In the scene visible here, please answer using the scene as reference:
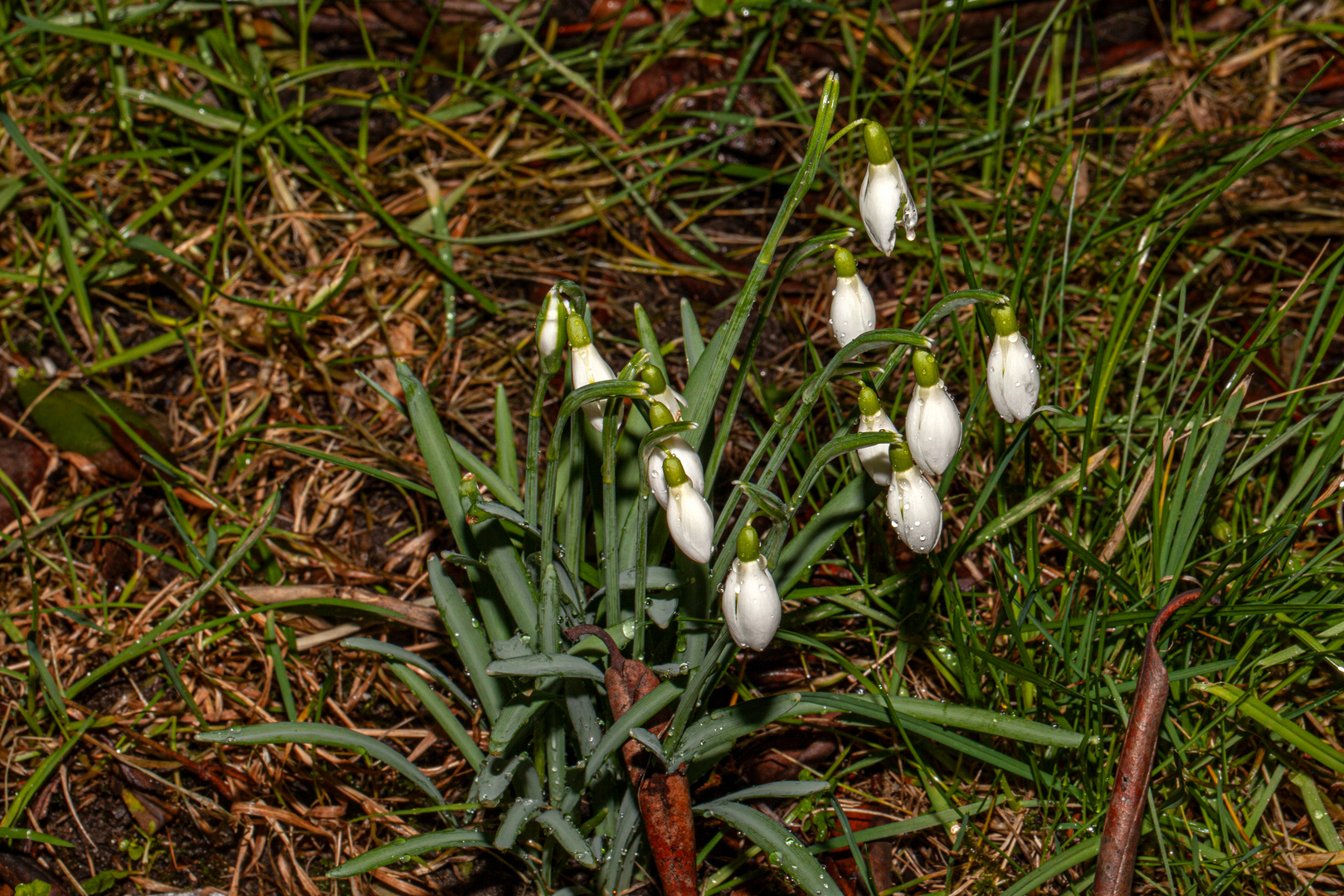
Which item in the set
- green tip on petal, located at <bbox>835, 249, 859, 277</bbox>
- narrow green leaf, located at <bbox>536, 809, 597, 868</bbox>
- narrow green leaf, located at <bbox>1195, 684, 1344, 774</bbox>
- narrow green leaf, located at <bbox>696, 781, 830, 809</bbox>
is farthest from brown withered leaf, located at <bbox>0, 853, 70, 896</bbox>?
narrow green leaf, located at <bbox>1195, 684, 1344, 774</bbox>

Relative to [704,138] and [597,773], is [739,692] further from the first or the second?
[704,138]

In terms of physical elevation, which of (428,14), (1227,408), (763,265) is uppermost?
(428,14)

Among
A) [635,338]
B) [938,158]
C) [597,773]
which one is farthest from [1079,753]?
[938,158]

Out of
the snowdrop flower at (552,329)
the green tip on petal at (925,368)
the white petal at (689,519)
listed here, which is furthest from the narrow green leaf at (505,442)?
Result: the green tip on petal at (925,368)

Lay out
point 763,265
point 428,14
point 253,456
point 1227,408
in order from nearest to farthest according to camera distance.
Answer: point 763,265, point 1227,408, point 253,456, point 428,14

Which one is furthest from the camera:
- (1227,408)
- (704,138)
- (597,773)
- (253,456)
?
(704,138)

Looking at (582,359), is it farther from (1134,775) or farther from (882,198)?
(1134,775)

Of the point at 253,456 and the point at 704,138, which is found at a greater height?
the point at 704,138
